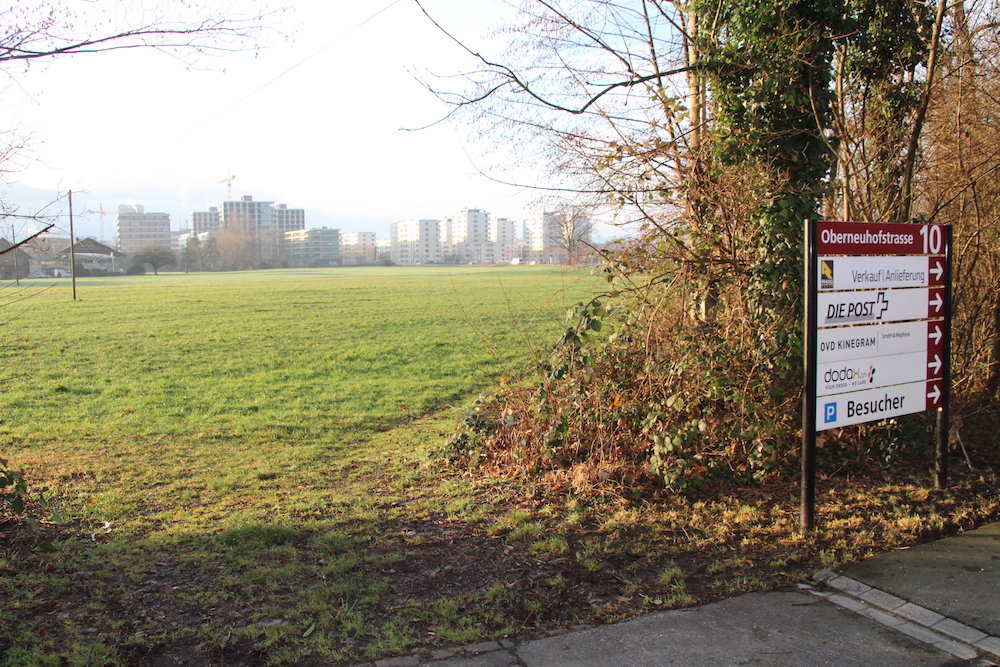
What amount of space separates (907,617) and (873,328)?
90.1 inches

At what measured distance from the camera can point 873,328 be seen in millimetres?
5434

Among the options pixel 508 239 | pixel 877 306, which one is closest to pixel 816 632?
pixel 877 306

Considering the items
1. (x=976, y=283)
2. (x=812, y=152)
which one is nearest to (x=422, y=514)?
(x=812, y=152)

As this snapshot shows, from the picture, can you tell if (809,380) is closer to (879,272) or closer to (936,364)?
(879,272)

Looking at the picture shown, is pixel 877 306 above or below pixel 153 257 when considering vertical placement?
below

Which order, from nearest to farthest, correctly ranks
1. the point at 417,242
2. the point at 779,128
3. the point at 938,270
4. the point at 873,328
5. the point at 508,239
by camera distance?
1. the point at 873,328
2. the point at 938,270
3. the point at 779,128
4. the point at 508,239
5. the point at 417,242

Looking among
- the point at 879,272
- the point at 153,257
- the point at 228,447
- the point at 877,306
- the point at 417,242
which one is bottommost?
the point at 228,447

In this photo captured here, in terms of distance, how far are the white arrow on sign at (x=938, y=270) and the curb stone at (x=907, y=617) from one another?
2840mm

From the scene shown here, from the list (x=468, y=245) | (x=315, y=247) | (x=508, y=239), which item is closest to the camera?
(x=508, y=239)

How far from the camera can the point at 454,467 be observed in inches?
300

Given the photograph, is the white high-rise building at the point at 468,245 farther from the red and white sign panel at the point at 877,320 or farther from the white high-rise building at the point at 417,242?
the red and white sign panel at the point at 877,320

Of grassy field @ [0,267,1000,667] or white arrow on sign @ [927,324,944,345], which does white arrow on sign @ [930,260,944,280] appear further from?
grassy field @ [0,267,1000,667]

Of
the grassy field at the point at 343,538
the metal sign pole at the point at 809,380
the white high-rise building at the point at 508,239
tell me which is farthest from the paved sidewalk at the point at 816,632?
the white high-rise building at the point at 508,239

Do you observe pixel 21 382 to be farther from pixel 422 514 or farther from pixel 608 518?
pixel 608 518
